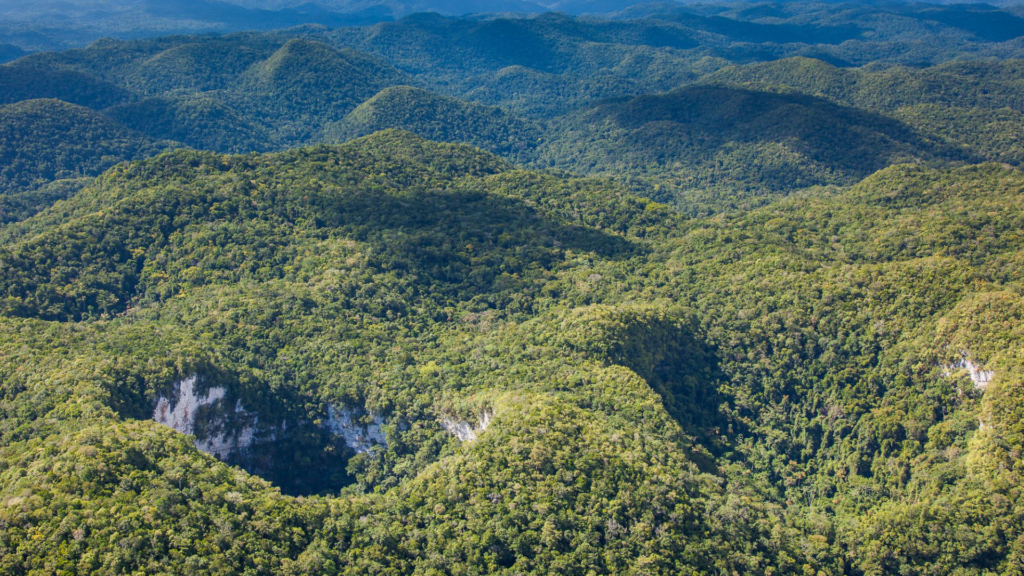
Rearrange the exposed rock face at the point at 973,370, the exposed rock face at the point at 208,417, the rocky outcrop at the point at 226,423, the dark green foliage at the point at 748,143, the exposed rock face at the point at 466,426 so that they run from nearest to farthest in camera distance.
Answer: the exposed rock face at the point at 973,370, the exposed rock face at the point at 466,426, the exposed rock face at the point at 208,417, the rocky outcrop at the point at 226,423, the dark green foliage at the point at 748,143

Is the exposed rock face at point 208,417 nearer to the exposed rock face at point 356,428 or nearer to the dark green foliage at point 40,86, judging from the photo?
the exposed rock face at point 356,428

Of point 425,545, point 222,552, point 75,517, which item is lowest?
point 425,545

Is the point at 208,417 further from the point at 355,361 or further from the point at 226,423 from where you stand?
the point at 355,361

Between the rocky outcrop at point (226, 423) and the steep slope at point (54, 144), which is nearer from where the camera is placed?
the rocky outcrop at point (226, 423)

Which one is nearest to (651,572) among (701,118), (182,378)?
(182,378)

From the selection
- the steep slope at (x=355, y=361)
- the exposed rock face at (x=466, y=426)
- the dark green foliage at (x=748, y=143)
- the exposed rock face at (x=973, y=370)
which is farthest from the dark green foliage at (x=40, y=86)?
the exposed rock face at (x=973, y=370)

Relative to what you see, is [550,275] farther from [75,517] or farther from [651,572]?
[75,517]

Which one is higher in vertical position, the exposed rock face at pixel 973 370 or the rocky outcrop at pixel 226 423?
the exposed rock face at pixel 973 370
